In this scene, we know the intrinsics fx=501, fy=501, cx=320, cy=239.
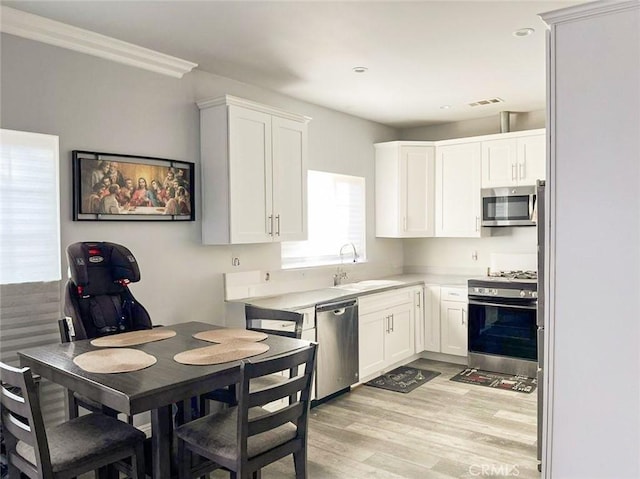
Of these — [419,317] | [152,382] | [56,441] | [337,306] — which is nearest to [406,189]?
[419,317]

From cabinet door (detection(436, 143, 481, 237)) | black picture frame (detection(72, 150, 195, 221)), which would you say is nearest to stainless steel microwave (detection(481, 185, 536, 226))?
cabinet door (detection(436, 143, 481, 237))

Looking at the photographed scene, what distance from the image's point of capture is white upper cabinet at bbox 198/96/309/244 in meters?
3.72

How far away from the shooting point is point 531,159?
513 cm

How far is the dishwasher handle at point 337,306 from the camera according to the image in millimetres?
4059

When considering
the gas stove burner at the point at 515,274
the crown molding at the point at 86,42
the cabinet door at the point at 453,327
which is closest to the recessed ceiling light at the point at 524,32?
the crown molding at the point at 86,42

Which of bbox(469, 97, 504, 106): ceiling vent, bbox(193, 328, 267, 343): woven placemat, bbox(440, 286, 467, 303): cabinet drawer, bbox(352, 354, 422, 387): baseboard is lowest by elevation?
bbox(352, 354, 422, 387): baseboard

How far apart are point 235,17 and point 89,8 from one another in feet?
2.57

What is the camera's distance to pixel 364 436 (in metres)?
3.56

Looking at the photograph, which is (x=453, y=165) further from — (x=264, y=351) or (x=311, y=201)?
(x=264, y=351)

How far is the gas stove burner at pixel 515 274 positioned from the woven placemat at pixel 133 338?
12.0ft

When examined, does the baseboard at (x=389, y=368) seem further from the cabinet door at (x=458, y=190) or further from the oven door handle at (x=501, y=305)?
the cabinet door at (x=458, y=190)

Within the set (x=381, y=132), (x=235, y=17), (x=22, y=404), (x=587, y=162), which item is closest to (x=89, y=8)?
(x=235, y=17)

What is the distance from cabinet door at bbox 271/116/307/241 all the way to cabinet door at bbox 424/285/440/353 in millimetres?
1868

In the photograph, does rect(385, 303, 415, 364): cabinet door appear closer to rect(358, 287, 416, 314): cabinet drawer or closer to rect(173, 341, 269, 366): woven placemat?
rect(358, 287, 416, 314): cabinet drawer
